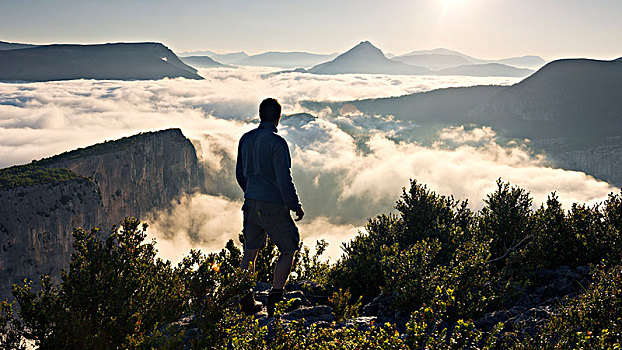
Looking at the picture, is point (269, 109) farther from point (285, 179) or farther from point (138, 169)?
point (138, 169)

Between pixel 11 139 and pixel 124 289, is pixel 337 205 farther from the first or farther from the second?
pixel 124 289

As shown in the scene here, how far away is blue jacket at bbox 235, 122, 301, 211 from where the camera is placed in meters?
5.16

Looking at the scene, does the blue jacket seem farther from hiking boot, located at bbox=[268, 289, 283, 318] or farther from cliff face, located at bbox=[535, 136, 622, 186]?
cliff face, located at bbox=[535, 136, 622, 186]

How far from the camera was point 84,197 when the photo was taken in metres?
48.0

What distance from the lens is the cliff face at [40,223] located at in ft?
133

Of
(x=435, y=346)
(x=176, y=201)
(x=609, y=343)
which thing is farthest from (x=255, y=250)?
(x=176, y=201)

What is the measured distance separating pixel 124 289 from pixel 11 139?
212 m

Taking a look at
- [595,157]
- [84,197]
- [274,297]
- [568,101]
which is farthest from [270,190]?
[568,101]

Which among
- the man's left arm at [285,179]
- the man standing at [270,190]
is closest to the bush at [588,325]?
the man's left arm at [285,179]

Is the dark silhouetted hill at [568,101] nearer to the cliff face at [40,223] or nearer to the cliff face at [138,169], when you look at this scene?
the cliff face at [138,169]

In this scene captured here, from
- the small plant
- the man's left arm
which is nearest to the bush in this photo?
the small plant

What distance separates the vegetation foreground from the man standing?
2.27 feet

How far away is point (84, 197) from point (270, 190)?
5042 centimetres

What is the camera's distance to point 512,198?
8102 millimetres
